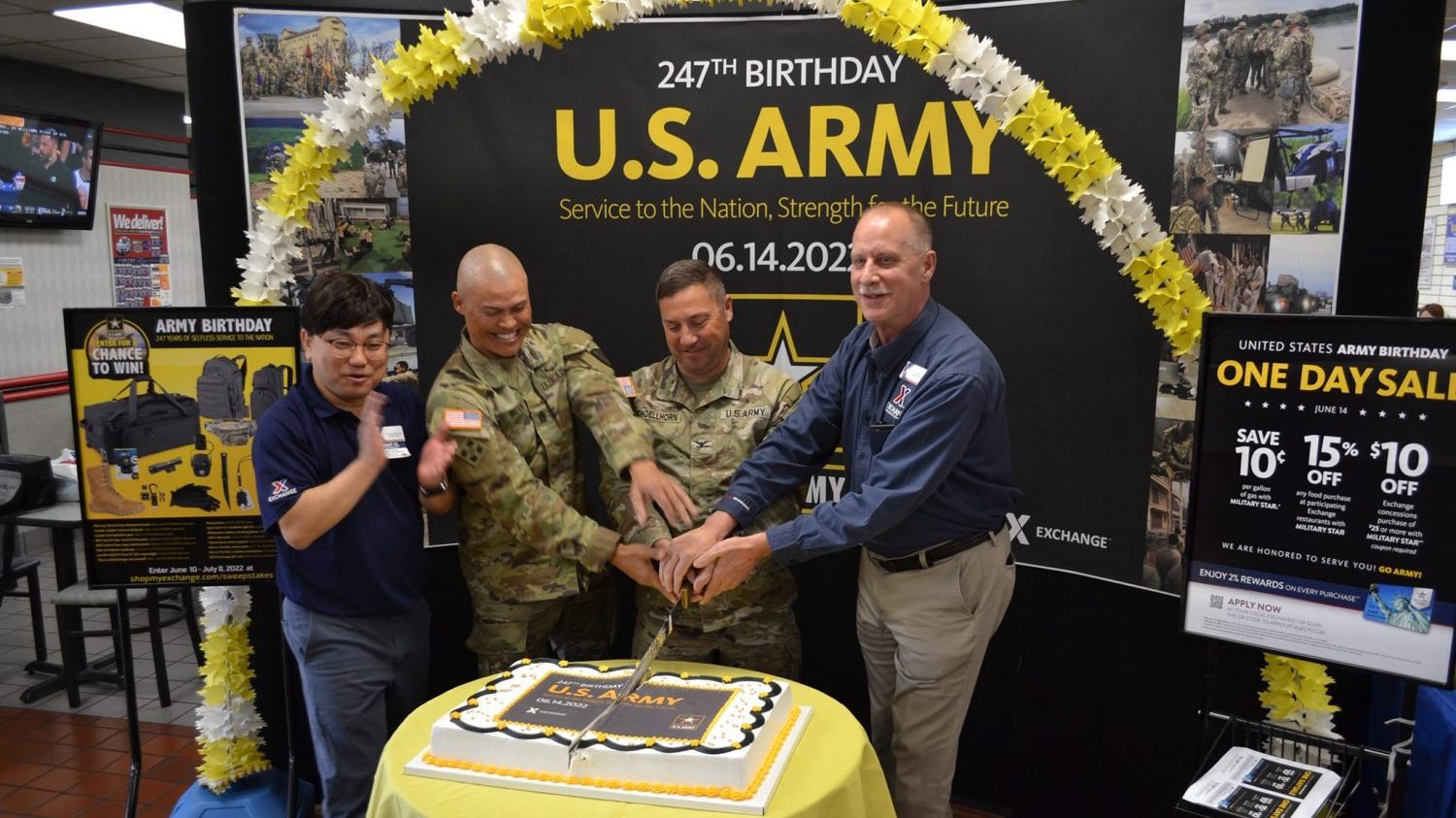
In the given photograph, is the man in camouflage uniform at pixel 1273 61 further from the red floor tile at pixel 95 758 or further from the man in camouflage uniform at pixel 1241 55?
the red floor tile at pixel 95 758

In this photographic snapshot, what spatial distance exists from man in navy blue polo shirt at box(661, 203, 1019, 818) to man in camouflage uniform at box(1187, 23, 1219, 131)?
3.11 feet

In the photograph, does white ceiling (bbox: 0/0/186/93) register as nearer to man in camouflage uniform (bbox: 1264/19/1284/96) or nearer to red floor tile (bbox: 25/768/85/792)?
red floor tile (bbox: 25/768/85/792)

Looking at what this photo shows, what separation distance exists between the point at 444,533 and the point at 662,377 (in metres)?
1.14

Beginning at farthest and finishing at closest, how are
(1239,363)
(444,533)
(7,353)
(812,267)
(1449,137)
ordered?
1. (1449,137)
2. (7,353)
3. (444,533)
4. (812,267)
5. (1239,363)

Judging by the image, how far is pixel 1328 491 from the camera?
222 centimetres

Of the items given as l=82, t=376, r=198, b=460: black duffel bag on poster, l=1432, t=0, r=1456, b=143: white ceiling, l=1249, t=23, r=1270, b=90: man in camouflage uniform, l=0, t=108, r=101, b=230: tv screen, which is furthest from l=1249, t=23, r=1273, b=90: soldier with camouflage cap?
l=0, t=108, r=101, b=230: tv screen

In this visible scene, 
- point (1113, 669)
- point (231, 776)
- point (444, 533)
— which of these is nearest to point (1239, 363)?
point (1113, 669)

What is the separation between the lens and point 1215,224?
281cm

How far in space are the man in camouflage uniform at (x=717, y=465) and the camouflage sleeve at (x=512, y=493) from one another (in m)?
0.14

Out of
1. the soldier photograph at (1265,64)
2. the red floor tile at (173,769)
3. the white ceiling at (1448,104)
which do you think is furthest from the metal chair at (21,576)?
the white ceiling at (1448,104)

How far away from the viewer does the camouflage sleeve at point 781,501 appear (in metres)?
2.76

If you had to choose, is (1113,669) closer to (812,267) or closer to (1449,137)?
(812,267)

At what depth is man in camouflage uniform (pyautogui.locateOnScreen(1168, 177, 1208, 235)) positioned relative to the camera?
282cm

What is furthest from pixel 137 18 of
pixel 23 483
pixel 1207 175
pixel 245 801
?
pixel 1207 175
